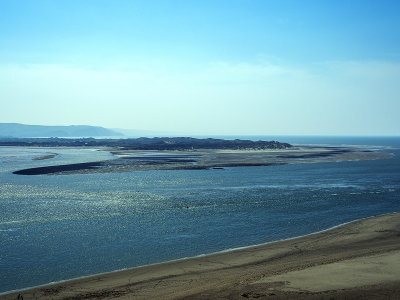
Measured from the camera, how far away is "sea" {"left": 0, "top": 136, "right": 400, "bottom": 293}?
2233 centimetres

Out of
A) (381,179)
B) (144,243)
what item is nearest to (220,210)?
(144,243)

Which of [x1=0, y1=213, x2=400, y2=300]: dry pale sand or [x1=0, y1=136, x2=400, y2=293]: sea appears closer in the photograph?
[x1=0, y1=213, x2=400, y2=300]: dry pale sand

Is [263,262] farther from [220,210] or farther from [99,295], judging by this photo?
[220,210]

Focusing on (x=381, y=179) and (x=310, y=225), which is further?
(x=381, y=179)

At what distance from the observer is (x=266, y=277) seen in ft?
59.0

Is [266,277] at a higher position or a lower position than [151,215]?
higher

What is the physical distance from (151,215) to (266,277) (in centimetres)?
1668

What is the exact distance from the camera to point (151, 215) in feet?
108

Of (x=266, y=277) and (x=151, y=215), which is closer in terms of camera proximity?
(x=266, y=277)

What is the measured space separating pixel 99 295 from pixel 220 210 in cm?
1934

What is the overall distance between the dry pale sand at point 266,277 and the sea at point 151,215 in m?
1.89

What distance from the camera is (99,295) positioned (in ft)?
54.5

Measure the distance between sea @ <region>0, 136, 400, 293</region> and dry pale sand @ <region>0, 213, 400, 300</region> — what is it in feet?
6.19

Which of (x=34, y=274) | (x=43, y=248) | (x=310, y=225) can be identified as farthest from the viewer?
(x=310, y=225)
